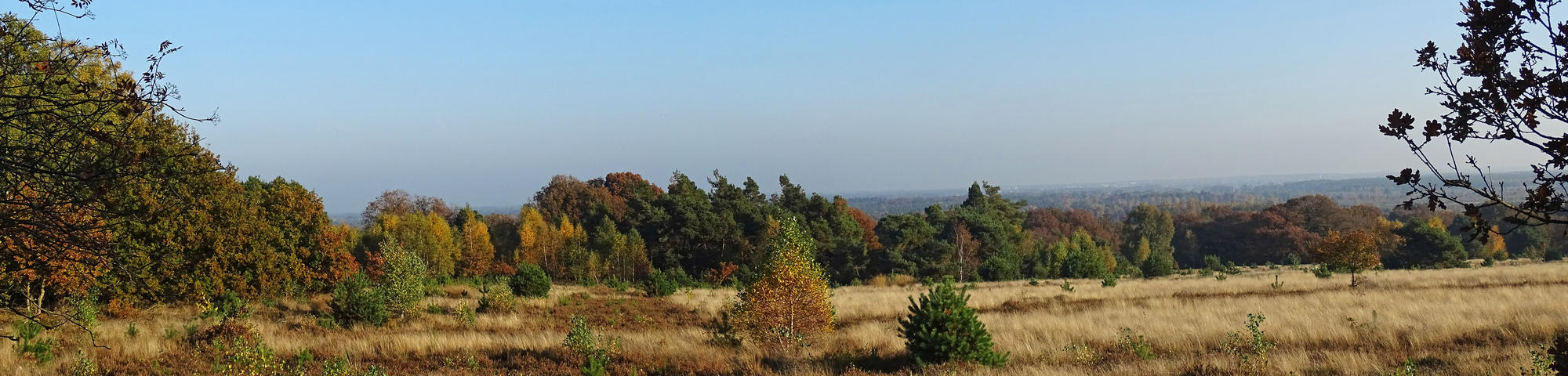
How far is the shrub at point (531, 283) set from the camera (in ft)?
89.9

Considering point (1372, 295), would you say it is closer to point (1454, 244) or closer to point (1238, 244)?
point (1454, 244)

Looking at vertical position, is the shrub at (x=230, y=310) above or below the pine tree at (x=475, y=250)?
above

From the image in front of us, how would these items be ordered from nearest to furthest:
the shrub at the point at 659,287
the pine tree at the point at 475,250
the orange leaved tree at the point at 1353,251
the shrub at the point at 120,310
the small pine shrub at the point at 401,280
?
the small pine shrub at the point at 401,280
the shrub at the point at 120,310
the orange leaved tree at the point at 1353,251
the shrub at the point at 659,287
the pine tree at the point at 475,250

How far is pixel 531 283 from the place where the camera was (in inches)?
1083

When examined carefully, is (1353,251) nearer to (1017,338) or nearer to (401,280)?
(1017,338)

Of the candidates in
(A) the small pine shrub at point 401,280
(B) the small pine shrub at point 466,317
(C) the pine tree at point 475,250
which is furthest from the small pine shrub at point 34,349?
(C) the pine tree at point 475,250

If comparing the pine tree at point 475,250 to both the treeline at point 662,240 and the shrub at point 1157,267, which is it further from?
the shrub at point 1157,267

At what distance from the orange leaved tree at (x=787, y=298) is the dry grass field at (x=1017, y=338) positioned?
505 mm

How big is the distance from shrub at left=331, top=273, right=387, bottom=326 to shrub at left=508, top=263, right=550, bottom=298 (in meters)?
8.95

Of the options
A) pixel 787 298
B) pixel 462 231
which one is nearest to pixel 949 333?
pixel 787 298

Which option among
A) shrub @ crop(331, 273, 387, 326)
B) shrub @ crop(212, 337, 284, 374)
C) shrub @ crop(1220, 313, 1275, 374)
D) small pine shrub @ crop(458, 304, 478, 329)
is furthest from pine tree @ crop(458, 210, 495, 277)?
shrub @ crop(1220, 313, 1275, 374)

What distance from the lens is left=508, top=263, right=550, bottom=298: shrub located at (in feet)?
89.9

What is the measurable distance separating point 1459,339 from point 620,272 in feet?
160

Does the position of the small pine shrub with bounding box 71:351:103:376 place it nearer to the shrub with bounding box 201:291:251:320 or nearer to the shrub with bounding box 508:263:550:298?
the shrub with bounding box 201:291:251:320
